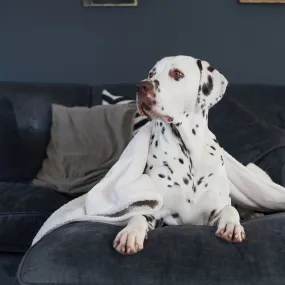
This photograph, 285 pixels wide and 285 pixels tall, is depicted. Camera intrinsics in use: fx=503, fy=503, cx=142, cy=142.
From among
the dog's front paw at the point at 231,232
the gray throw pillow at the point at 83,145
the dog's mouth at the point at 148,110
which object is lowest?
the gray throw pillow at the point at 83,145


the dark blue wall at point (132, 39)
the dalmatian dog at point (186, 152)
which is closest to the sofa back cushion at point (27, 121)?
the dark blue wall at point (132, 39)

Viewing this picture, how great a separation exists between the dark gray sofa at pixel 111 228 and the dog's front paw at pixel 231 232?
3 cm

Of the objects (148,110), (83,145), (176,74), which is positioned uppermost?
(176,74)

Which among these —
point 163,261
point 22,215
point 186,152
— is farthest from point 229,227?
point 22,215

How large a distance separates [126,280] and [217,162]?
0.64 m

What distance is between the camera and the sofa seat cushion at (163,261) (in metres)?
1.28

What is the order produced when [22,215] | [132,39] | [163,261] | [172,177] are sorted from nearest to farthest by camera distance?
[163,261]
[172,177]
[22,215]
[132,39]

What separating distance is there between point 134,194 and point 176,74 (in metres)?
0.43

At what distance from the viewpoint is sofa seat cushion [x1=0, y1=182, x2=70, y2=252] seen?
201cm

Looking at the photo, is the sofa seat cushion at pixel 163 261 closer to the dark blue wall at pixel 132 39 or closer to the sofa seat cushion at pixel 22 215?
the sofa seat cushion at pixel 22 215

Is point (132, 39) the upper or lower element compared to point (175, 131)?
upper

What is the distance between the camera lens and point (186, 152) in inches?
68.8

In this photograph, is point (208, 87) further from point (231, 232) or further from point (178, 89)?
point (231, 232)

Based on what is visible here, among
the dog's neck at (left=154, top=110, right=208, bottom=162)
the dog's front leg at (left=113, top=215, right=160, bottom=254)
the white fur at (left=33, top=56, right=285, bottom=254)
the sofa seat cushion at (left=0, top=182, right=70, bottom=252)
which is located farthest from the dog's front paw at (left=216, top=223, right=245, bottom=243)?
the sofa seat cushion at (left=0, top=182, right=70, bottom=252)
